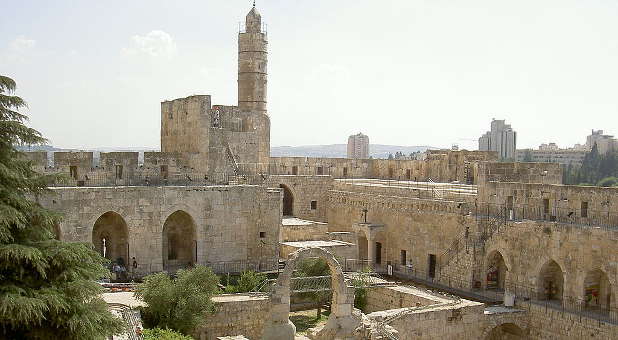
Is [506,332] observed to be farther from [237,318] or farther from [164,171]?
[164,171]

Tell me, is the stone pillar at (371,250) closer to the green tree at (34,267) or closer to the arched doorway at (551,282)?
the arched doorway at (551,282)

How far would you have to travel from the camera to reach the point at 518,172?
2661 cm

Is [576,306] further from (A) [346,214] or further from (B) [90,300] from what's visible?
(B) [90,300]

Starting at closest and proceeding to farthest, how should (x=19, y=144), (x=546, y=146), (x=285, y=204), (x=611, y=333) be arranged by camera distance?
1. (x=19, y=144)
2. (x=611, y=333)
3. (x=285, y=204)
4. (x=546, y=146)

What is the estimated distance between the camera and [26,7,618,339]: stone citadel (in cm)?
1977

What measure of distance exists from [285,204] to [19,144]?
2487cm

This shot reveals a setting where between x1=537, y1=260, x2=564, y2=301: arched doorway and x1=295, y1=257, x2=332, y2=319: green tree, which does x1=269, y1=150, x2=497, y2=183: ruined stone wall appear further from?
x1=295, y1=257, x2=332, y2=319: green tree

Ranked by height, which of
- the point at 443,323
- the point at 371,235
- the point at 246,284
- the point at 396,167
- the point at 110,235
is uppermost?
the point at 396,167

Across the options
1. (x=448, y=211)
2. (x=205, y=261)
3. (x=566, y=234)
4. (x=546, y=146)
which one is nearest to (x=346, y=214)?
(x=448, y=211)

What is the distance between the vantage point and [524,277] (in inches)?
882

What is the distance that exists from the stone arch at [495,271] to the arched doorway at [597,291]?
339cm

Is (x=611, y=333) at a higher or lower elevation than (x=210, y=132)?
lower

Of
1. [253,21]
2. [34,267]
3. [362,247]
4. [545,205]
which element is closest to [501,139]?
[253,21]

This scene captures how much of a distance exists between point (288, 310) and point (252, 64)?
19.8 metres
